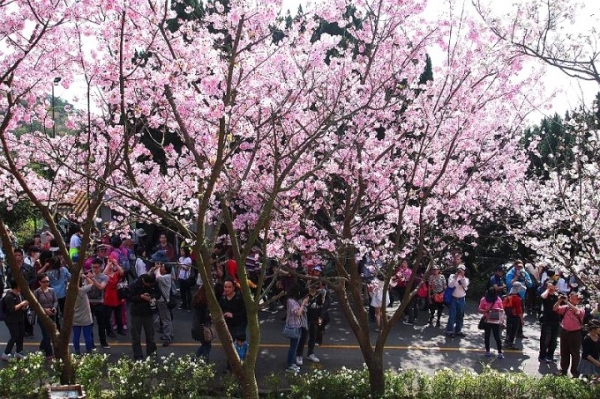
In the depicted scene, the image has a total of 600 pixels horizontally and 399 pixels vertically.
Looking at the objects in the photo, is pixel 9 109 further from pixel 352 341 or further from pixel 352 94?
pixel 352 341

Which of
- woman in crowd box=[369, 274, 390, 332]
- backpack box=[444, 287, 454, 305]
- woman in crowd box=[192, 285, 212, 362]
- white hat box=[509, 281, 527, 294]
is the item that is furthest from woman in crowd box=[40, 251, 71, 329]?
white hat box=[509, 281, 527, 294]

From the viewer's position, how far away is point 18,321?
9648 millimetres

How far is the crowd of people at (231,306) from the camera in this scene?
9500 millimetres

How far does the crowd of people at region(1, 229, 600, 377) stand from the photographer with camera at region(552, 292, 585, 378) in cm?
2

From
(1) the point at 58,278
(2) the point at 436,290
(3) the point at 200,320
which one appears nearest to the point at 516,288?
(2) the point at 436,290

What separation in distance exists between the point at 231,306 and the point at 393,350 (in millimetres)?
3914

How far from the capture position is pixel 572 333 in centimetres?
1004

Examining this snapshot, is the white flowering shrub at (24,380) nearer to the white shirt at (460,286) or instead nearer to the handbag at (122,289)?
the handbag at (122,289)

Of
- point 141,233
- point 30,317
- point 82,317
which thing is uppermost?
point 141,233

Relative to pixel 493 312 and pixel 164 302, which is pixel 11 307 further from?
pixel 493 312

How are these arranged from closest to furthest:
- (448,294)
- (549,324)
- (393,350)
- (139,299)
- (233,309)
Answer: (233,309) < (139,299) < (549,324) < (393,350) < (448,294)

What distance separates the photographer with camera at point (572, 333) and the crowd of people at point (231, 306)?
0.6 inches

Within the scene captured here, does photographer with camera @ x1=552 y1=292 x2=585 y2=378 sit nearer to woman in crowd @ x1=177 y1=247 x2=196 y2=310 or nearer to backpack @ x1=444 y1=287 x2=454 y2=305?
backpack @ x1=444 y1=287 x2=454 y2=305

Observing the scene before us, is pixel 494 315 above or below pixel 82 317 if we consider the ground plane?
above
